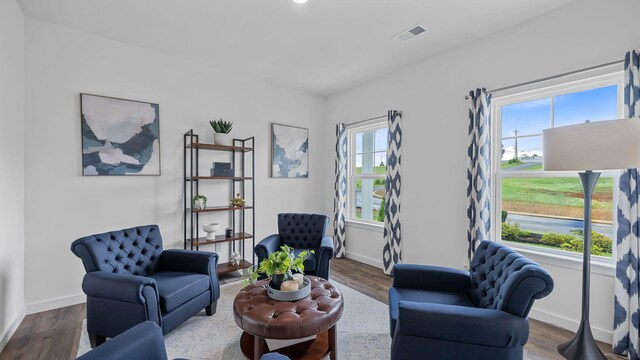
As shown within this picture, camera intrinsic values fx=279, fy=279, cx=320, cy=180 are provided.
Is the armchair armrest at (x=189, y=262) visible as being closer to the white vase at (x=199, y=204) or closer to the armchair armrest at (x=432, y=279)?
the white vase at (x=199, y=204)

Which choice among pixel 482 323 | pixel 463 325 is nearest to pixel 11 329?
pixel 463 325

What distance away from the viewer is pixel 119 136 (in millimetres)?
3242

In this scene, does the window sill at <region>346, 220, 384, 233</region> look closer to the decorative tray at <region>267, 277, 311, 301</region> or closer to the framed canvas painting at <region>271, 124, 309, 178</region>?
the framed canvas painting at <region>271, 124, 309, 178</region>

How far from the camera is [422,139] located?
12.2 ft

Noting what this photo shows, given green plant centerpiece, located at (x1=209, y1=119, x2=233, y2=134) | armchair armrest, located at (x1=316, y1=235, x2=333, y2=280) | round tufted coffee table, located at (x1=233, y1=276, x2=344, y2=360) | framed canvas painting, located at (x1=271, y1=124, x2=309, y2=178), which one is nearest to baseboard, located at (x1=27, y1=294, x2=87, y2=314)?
round tufted coffee table, located at (x1=233, y1=276, x2=344, y2=360)

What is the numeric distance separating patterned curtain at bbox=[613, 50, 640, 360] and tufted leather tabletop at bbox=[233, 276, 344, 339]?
2.23 m

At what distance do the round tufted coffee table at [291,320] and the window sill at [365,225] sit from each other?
229 cm

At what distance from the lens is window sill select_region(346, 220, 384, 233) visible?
4.39m

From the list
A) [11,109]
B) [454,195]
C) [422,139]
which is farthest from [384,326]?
[11,109]

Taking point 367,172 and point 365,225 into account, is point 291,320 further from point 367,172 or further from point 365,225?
point 367,172

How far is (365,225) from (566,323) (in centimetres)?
260

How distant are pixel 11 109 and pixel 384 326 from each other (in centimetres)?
383

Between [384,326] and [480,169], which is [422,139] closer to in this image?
[480,169]

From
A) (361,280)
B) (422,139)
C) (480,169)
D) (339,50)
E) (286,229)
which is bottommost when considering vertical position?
(361,280)
